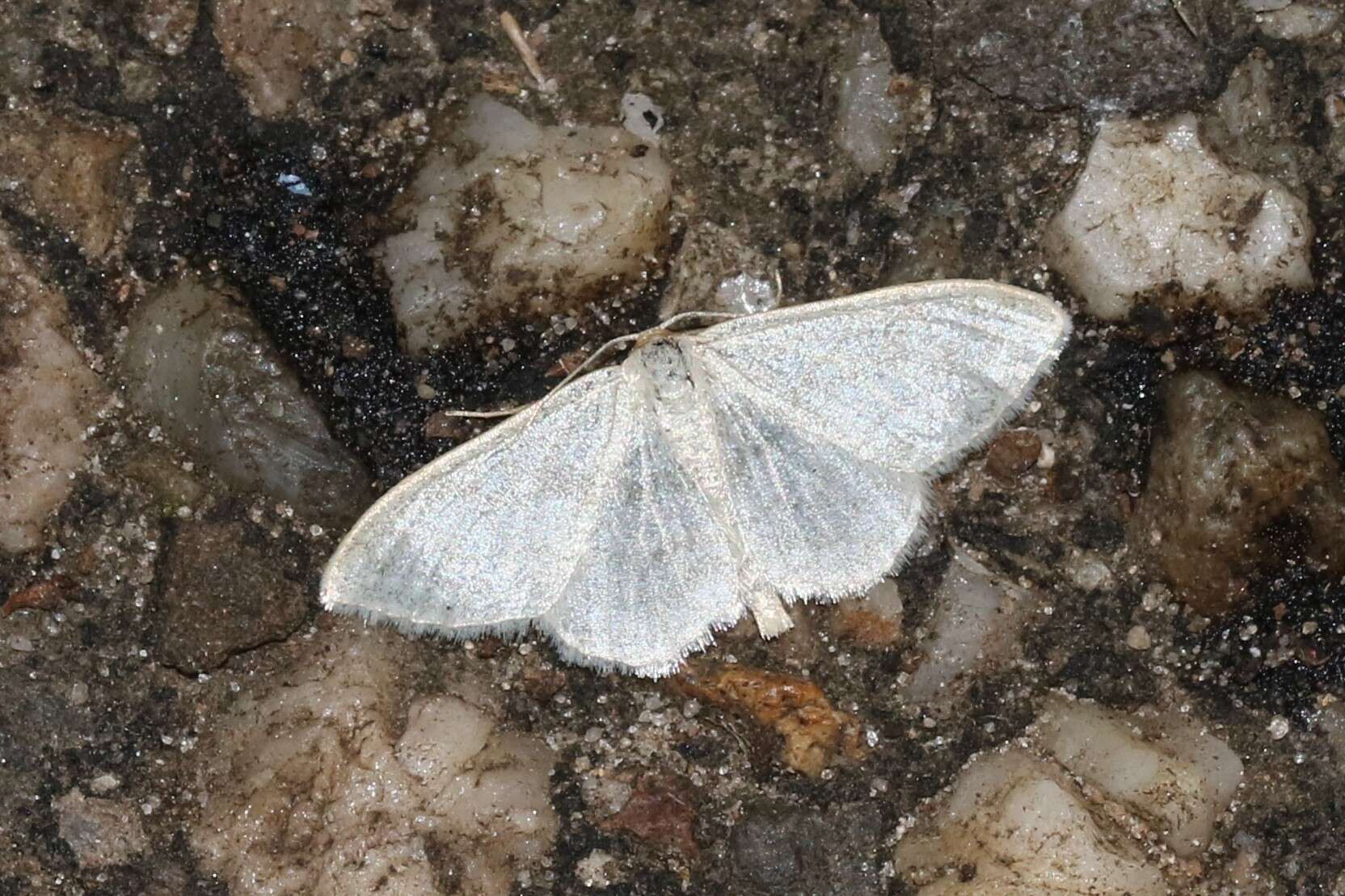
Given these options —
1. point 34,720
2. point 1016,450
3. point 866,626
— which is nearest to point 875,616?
point 866,626

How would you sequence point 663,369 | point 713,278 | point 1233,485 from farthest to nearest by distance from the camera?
point 713,278 < point 1233,485 < point 663,369

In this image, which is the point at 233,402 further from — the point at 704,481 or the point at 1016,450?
the point at 1016,450

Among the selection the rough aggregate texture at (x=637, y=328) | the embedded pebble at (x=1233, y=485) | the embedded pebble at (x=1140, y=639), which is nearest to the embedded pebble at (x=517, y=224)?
the rough aggregate texture at (x=637, y=328)

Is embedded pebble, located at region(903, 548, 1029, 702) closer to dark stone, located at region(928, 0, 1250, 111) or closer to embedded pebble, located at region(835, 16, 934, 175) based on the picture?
embedded pebble, located at region(835, 16, 934, 175)

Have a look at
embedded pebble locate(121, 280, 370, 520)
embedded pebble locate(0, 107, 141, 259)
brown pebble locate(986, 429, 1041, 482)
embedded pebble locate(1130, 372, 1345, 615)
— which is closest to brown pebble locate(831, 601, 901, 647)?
brown pebble locate(986, 429, 1041, 482)

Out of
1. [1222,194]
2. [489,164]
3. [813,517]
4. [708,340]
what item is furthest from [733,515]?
[1222,194]

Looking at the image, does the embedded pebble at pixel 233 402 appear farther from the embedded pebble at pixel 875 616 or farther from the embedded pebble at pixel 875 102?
the embedded pebble at pixel 875 102
